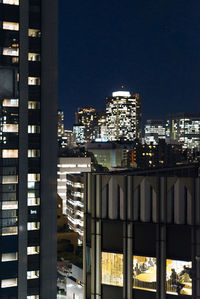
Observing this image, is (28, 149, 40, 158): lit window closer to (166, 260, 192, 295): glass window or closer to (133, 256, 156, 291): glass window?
(133, 256, 156, 291): glass window

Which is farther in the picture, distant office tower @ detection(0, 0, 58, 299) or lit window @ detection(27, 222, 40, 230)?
lit window @ detection(27, 222, 40, 230)

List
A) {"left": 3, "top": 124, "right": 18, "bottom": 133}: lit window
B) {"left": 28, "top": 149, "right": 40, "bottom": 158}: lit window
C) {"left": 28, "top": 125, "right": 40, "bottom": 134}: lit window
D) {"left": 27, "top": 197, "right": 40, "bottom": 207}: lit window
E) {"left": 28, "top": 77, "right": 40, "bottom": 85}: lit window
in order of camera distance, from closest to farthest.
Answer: {"left": 3, "top": 124, "right": 18, "bottom": 133}: lit window
{"left": 27, "top": 197, "right": 40, "bottom": 207}: lit window
{"left": 28, "top": 149, "right": 40, "bottom": 158}: lit window
{"left": 28, "top": 125, "right": 40, "bottom": 134}: lit window
{"left": 28, "top": 77, "right": 40, "bottom": 85}: lit window

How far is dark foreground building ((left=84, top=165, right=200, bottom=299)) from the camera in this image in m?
17.3

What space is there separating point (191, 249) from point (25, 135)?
A: 160 ft

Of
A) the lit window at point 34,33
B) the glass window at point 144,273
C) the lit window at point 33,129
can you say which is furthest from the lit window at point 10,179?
the glass window at point 144,273

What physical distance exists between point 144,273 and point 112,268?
136cm

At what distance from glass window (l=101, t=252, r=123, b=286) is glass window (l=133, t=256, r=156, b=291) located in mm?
576

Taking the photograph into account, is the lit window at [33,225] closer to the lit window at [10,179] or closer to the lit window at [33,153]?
the lit window at [10,179]

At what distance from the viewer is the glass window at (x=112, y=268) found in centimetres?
1831

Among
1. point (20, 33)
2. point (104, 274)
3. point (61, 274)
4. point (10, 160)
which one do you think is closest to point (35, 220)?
point (10, 160)

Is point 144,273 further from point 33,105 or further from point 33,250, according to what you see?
point 33,105

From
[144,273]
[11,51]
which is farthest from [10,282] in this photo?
[144,273]

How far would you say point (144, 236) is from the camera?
17891 mm

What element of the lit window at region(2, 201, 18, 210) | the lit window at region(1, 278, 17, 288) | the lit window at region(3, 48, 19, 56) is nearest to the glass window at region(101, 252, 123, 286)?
the lit window at region(2, 201, 18, 210)
